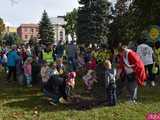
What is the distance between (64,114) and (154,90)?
504 cm

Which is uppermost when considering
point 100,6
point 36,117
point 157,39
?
point 100,6

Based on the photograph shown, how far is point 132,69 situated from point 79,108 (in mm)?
2197

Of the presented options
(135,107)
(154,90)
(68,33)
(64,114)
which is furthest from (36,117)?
(68,33)

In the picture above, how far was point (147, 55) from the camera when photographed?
1867 centimetres

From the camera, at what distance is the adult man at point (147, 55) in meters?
18.5

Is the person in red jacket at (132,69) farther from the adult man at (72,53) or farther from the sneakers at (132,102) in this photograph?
the adult man at (72,53)

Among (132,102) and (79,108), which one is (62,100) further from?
(132,102)

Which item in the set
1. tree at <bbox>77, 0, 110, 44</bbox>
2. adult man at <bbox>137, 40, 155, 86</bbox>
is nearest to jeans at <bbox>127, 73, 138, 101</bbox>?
adult man at <bbox>137, 40, 155, 86</bbox>

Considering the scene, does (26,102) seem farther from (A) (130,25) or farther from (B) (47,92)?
(A) (130,25)

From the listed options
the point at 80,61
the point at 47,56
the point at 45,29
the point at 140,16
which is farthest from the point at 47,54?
the point at 45,29

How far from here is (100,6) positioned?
72.1 meters

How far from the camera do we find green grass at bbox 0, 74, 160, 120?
1452cm

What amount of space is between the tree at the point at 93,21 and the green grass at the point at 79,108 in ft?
165

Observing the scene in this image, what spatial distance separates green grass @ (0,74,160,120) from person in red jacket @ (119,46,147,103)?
584 millimetres
